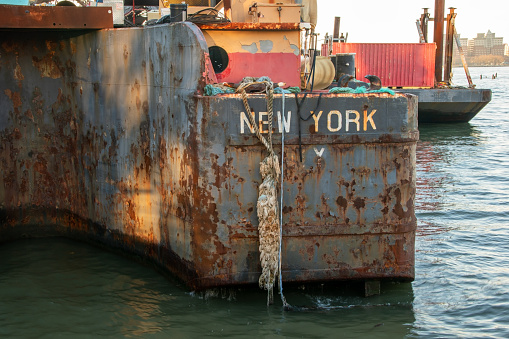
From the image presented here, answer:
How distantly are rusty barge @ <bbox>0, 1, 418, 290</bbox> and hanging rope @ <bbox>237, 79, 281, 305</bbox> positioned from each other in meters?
0.07

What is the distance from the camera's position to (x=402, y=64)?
95.4ft

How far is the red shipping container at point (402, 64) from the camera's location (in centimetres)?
2892

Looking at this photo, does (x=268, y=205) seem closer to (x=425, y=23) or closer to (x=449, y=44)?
(x=449, y=44)

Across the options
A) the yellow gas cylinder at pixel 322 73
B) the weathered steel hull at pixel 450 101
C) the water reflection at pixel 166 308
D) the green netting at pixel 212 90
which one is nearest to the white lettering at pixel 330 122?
the green netting at pixel 212 90

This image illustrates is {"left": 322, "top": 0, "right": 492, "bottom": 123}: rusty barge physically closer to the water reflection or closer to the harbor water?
the harbor water

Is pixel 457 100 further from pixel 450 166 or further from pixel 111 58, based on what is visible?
pixel 111 58

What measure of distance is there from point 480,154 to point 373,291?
14176 mm

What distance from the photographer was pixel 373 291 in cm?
576

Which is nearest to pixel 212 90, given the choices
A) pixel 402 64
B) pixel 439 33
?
A: pixel 402 64

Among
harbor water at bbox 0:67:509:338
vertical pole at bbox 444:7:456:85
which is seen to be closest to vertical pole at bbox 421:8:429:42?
vertical pole at bbox 444:7:456:85

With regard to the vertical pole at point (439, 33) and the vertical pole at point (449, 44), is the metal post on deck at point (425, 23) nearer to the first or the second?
the vertical pole at point (439, 33)

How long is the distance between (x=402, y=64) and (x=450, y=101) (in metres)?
3.66

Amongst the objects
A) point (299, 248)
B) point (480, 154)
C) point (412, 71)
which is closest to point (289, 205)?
point (299, 248)

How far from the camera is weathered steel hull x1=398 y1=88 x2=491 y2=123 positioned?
2614 centimetres
